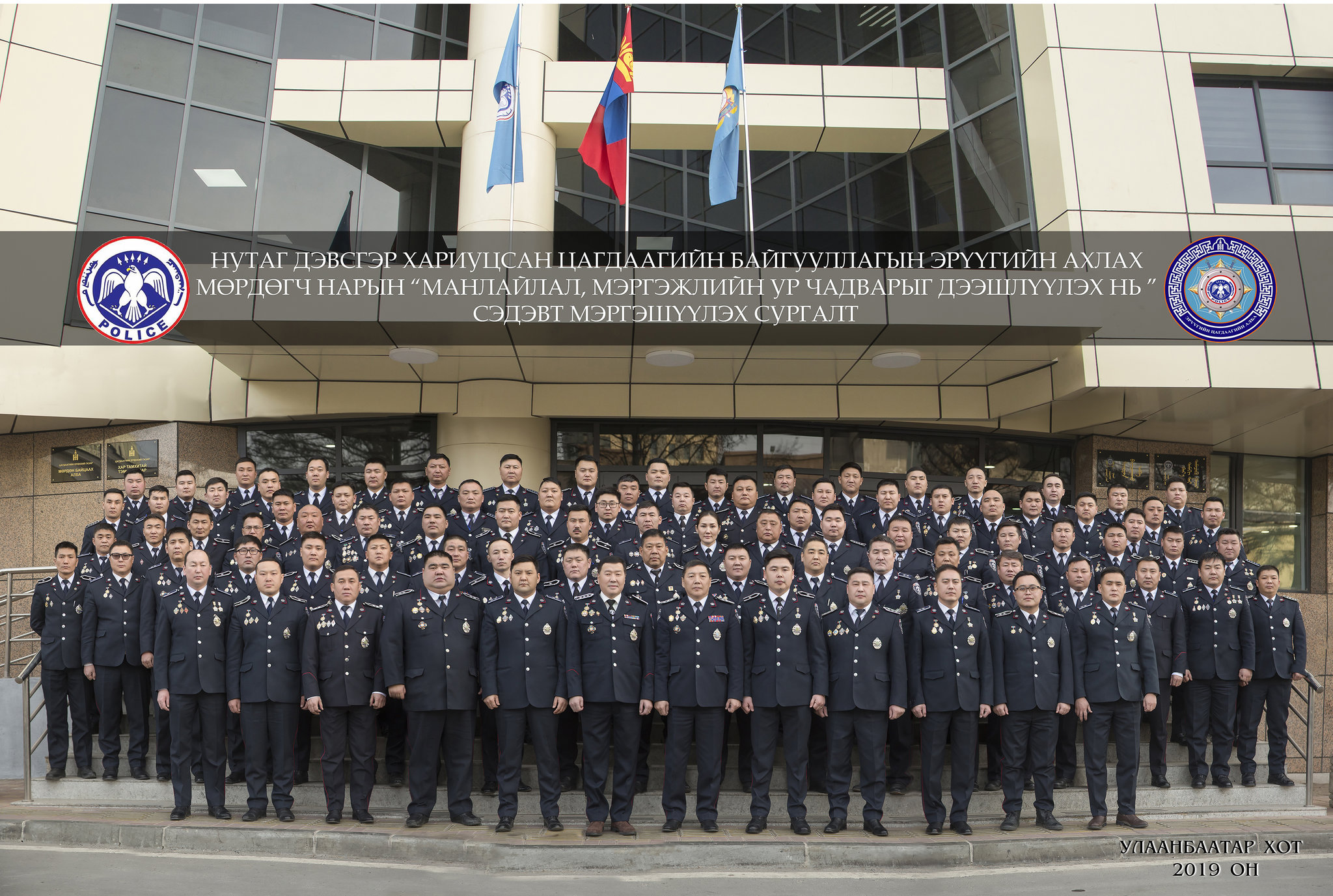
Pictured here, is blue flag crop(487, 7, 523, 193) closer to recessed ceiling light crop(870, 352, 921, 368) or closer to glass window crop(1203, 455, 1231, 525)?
recessed ceiling light crop(870, 352, 921, 368)

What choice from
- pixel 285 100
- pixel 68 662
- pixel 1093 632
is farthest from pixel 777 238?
pixel 68 662

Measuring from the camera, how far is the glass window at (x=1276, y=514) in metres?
13.2

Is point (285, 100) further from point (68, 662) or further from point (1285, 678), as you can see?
point (1285, 678)

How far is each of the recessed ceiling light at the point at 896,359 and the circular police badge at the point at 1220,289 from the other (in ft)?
8.73

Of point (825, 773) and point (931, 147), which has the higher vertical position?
point (931, 147)

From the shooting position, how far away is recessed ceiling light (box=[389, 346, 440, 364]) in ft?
32.7

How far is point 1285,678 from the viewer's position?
782cm

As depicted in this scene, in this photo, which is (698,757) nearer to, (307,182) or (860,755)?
(860,755)

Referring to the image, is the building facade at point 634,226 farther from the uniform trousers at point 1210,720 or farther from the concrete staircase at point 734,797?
the concrete staircase at point 734,797

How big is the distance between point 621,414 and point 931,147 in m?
5.22

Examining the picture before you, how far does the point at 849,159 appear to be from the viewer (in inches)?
518

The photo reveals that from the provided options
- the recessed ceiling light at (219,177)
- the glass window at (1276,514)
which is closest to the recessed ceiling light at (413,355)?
the recessed ceiling light at (219,177)

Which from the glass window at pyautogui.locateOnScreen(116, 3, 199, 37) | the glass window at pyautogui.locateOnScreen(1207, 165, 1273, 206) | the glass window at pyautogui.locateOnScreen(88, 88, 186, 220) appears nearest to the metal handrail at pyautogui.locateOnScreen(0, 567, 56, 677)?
the glass window at pyautogui.locateOnScreen(88, 88, 186, 220)

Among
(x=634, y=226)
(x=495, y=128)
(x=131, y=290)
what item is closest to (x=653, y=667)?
(x=495, y=128)
